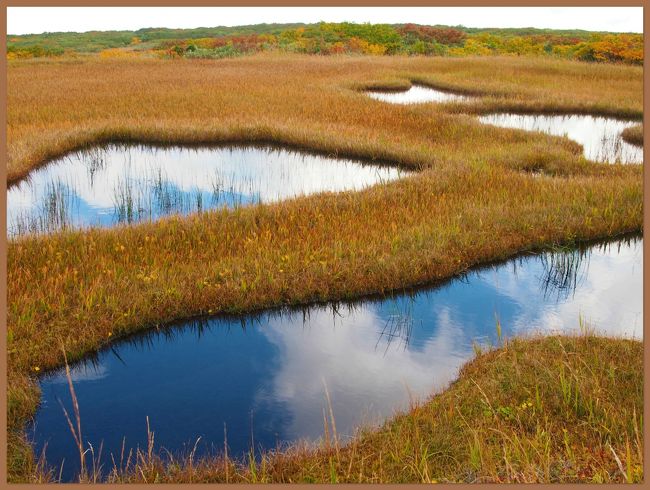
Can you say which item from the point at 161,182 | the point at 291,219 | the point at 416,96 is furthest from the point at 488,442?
the point at 416,96

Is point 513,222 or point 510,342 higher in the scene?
point 513,222

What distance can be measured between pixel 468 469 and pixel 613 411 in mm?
1334

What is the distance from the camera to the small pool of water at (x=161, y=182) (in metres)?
10.2

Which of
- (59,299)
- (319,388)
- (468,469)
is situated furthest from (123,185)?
(468,469)

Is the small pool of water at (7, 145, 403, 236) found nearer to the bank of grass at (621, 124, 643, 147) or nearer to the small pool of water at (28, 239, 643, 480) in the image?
the small pool of water at (28, 239, 643, 480)

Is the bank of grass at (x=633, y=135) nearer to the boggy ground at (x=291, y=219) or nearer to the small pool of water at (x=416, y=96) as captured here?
the boggy ground at (x=291, y=219)

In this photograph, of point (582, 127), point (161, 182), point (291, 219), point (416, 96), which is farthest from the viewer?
point (416, 96)

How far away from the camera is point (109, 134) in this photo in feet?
48.4

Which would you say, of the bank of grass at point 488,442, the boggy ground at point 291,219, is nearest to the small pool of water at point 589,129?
the boggy ground at point 291,219

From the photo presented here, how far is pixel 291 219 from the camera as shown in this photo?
8.74m

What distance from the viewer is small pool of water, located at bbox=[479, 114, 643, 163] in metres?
14.2

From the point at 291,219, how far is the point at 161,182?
4.22 m

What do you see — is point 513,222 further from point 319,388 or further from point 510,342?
point 319,388

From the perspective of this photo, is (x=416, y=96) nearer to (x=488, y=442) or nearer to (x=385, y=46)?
(x=488, y=442)
